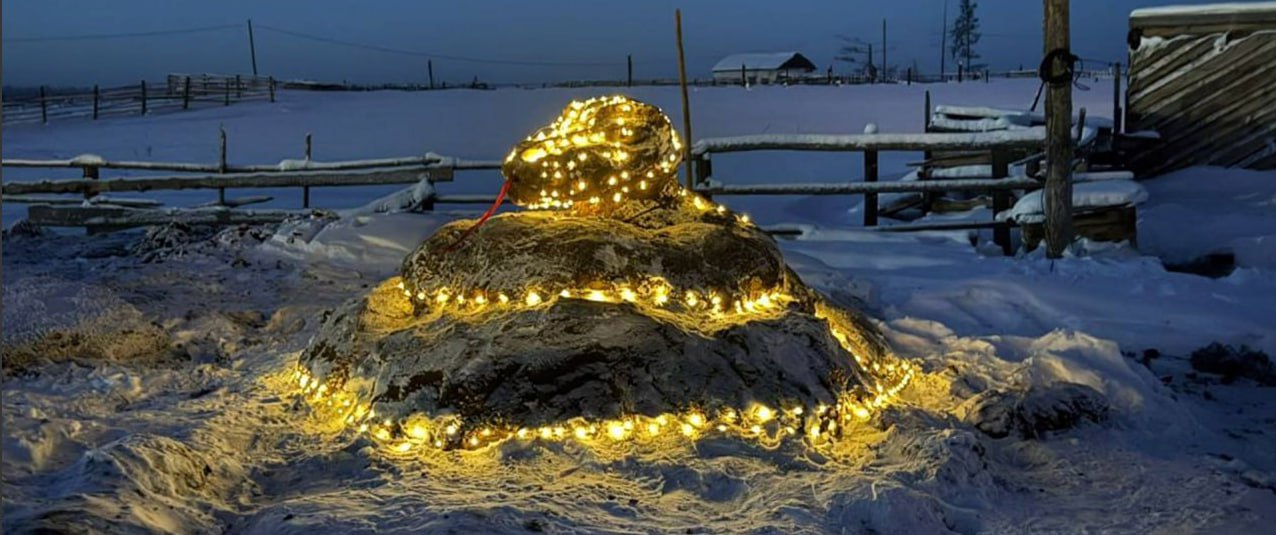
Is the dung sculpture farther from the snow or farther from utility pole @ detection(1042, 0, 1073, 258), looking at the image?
the snow

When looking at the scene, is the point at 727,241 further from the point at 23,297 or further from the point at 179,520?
the point at 23,297

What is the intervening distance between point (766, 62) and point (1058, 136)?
159ft

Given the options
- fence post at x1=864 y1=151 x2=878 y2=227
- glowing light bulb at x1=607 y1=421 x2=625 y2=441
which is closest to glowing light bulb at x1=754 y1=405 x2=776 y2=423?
glowing light bulb at x1=607 y1=421 x2=625 y2=441

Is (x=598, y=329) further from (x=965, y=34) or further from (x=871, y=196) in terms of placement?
(x=965, y=34)

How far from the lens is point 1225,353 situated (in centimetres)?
595

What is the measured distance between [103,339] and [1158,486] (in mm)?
6009

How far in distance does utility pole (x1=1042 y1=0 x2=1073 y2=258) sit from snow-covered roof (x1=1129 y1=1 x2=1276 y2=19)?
5159 millimetres

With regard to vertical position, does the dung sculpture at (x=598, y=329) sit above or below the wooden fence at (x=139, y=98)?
below

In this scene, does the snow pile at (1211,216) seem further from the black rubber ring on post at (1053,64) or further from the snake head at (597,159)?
the snake head at (597,159)

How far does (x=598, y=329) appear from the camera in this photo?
4.64 meters

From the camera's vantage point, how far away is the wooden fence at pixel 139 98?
34062 mm

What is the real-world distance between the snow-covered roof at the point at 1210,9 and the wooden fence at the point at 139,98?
32.9 m

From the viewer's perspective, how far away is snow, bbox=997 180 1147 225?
29.4ft

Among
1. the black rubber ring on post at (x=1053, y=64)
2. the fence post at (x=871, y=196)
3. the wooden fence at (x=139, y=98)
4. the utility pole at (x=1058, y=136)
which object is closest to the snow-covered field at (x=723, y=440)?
the utility pole at (x=1058, y=136)
